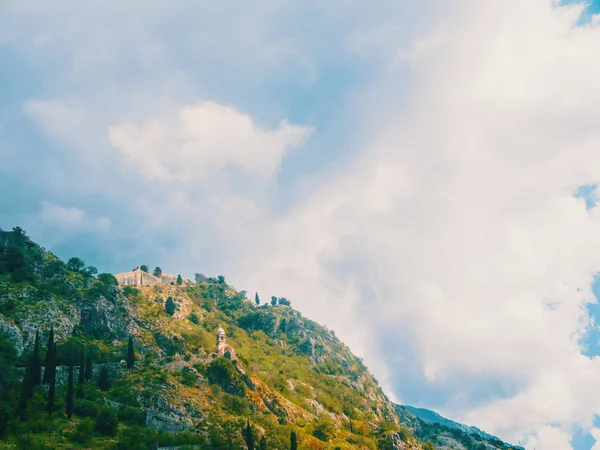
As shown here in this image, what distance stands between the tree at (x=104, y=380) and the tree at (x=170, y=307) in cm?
7556

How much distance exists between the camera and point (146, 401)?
91.7 metres

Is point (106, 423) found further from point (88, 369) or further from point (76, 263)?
point (76, 263)

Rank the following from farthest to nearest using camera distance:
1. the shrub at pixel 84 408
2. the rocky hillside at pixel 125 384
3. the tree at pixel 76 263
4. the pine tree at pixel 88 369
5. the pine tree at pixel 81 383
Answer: the tree at pixel 76 263 → the pine tree at pixel 88 369 → the pine tree at pixel 81 383 → the shrub at pixel 84 408 → the rocky hillside at pixel 125 384

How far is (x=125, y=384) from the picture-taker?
9562cm

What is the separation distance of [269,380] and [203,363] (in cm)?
3203

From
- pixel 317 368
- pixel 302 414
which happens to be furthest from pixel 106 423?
pixel 317 368

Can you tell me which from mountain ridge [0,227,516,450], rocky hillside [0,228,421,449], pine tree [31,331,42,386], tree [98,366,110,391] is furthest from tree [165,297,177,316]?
pine tree [31,331,42,386]

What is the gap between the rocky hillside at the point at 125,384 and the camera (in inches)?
2975

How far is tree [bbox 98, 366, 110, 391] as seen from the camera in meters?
93.5

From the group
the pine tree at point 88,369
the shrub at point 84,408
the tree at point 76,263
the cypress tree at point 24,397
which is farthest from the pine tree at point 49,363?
the tree at point 76,263

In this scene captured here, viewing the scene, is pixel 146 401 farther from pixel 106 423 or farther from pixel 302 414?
pixel 302 414

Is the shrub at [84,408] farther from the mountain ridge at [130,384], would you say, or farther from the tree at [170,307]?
the tree at [170,307]

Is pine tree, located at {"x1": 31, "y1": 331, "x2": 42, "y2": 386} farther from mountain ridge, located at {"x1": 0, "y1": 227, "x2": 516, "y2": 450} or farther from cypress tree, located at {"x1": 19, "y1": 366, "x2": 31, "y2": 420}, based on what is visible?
cypress tree, located at {"x1": 19, "y1": 366, "x2": 31, "y2": 420}

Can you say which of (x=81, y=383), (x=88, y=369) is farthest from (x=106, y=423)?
(x=88, y=369)
